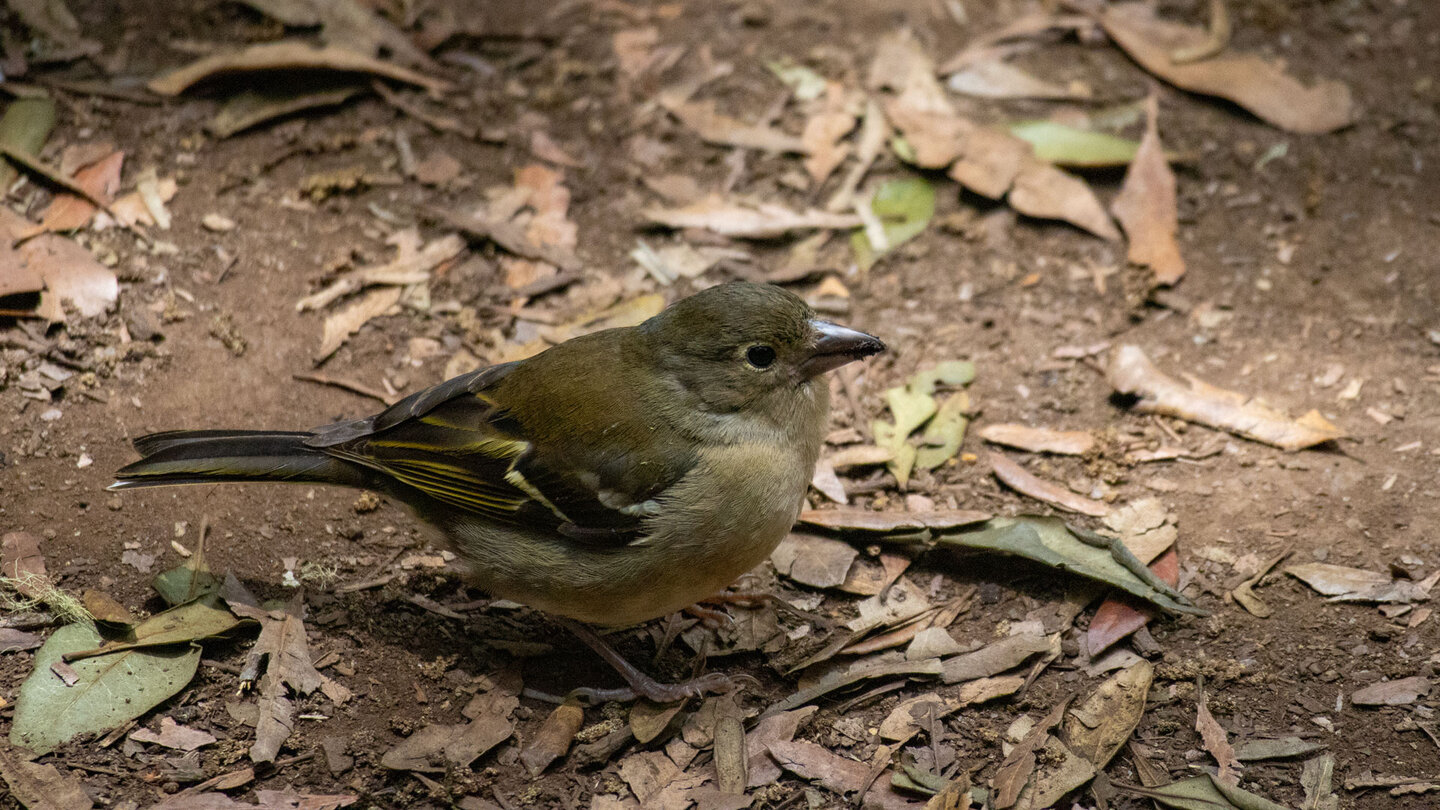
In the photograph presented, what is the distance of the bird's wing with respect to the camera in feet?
13.9

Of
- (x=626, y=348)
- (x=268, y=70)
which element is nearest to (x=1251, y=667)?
(x=626, y=348)

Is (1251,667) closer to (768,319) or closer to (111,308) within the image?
(768,319)

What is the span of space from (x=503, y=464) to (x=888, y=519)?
169 cm

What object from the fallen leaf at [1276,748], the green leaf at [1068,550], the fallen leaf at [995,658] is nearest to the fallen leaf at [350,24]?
the green leaf at [1068,550]

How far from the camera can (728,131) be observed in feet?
22.9

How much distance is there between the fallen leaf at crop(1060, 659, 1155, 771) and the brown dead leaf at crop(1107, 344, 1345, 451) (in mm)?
1425

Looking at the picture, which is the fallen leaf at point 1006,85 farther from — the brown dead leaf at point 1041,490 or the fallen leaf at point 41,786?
the fallen leaf at point 41,786

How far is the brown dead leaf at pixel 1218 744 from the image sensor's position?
3963mm

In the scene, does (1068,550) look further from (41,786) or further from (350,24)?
(350,24)

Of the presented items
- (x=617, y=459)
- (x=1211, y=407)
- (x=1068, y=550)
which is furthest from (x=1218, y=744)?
(x=617, y=459)

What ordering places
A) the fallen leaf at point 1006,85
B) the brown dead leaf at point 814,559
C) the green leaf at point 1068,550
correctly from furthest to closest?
the fallen leaf at point 1006,85
the brown dead leaf at point 814,559
the green leaf at point 1068,550

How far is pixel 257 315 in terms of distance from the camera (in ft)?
18.9

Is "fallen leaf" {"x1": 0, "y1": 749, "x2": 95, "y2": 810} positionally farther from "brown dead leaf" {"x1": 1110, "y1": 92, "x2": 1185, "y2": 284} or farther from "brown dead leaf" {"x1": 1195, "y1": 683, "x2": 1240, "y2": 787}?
"brown dead leaf" {"x1": 1110, "y1": 92, "x2": 1185, "y2": 284}

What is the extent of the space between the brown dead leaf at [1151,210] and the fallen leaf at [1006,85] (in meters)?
0.54
